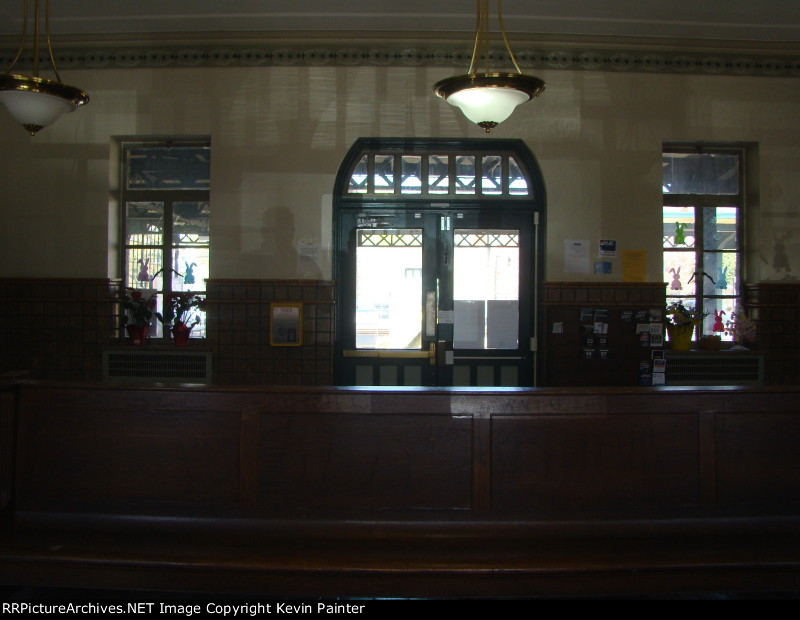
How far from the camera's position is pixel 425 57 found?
5113 mm

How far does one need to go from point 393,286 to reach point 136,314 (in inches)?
87.1

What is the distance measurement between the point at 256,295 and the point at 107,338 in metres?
1.35

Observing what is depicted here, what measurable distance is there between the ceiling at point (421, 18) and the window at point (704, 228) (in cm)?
102

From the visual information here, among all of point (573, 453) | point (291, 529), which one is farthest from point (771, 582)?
point (291, 529)

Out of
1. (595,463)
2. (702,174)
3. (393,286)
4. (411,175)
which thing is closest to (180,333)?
(393,286)

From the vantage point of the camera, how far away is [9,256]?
5.24 m

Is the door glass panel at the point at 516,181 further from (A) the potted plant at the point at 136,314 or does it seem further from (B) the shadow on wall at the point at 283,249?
(A) the potted plant at the point at 136,314

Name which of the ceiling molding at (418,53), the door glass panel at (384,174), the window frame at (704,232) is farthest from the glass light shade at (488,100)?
the window frame at (704,232)

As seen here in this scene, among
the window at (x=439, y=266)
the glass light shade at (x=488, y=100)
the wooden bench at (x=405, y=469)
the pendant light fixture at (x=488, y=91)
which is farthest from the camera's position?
the window at (x=439, y=266)

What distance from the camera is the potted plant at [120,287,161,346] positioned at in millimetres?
5168

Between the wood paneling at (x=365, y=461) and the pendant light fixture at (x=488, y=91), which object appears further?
the pendant light fixture at (x=488, y=91)

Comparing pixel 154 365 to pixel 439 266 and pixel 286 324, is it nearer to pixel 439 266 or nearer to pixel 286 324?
pixel 286 324

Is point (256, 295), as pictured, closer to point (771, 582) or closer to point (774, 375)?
point (771, 582)

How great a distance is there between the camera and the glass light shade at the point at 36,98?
119 inches
